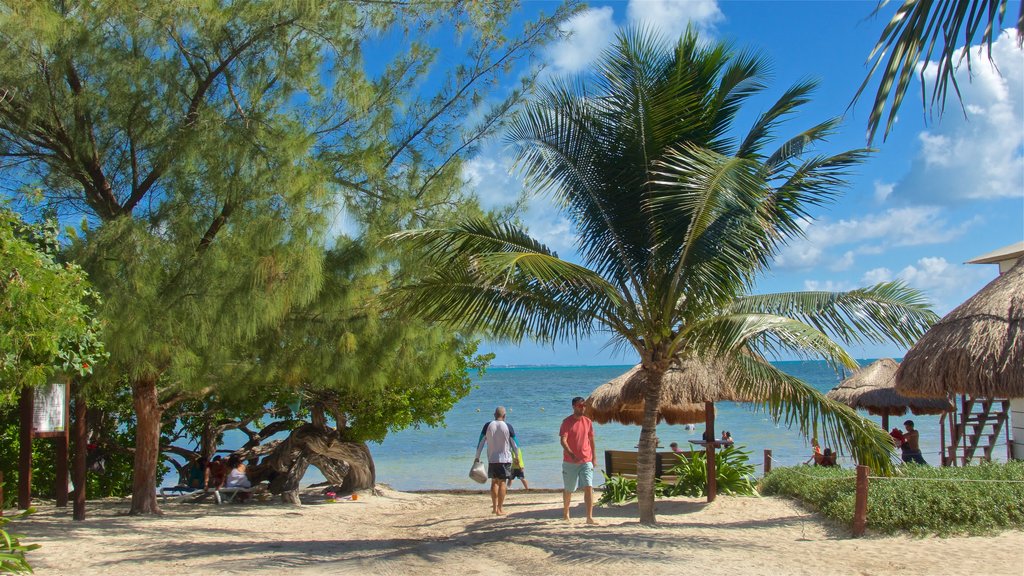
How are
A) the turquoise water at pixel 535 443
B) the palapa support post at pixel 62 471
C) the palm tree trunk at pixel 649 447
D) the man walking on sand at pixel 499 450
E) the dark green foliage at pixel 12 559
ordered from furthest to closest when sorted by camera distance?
the turquoise water at pixel 535 443, the man walking on sand at pixel 499 450, the palapa support post at pixel 62 471, the palm tree trunk at pixel 649 447, the dark green foliage at pixel 12 559

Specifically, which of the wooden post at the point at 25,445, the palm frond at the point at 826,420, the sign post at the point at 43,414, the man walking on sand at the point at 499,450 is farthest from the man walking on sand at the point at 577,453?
the wooden post at the point at 25,445

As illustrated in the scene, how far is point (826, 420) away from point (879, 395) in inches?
307

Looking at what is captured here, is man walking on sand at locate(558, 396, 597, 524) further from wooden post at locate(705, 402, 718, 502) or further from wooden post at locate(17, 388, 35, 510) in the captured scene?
wooden post at locate(17, 388, 35, 510)

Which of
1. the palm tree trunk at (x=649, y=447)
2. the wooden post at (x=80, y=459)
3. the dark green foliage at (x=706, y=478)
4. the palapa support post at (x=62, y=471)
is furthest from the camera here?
the dark green foliage at (x=706, y=478)

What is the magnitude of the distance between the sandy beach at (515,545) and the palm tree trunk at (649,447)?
27 centimetres

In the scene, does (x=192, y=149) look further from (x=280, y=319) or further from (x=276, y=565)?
(x=276, y=565)

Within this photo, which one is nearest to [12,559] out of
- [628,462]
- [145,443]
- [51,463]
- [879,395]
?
[145,443]

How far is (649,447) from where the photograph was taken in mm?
8867

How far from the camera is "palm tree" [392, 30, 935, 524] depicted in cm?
800

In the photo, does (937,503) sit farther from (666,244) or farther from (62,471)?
(62,471)

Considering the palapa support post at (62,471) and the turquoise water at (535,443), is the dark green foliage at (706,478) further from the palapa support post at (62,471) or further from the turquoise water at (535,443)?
the palapa support post at (62,471)

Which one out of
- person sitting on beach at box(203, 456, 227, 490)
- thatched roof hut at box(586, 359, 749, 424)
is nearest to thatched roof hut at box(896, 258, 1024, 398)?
thatched roof hut at box(586, 359, 749, 424)

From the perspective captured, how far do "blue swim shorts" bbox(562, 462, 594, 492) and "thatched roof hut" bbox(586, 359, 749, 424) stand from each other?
2.06 metres

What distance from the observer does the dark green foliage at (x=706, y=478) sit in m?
11.8
